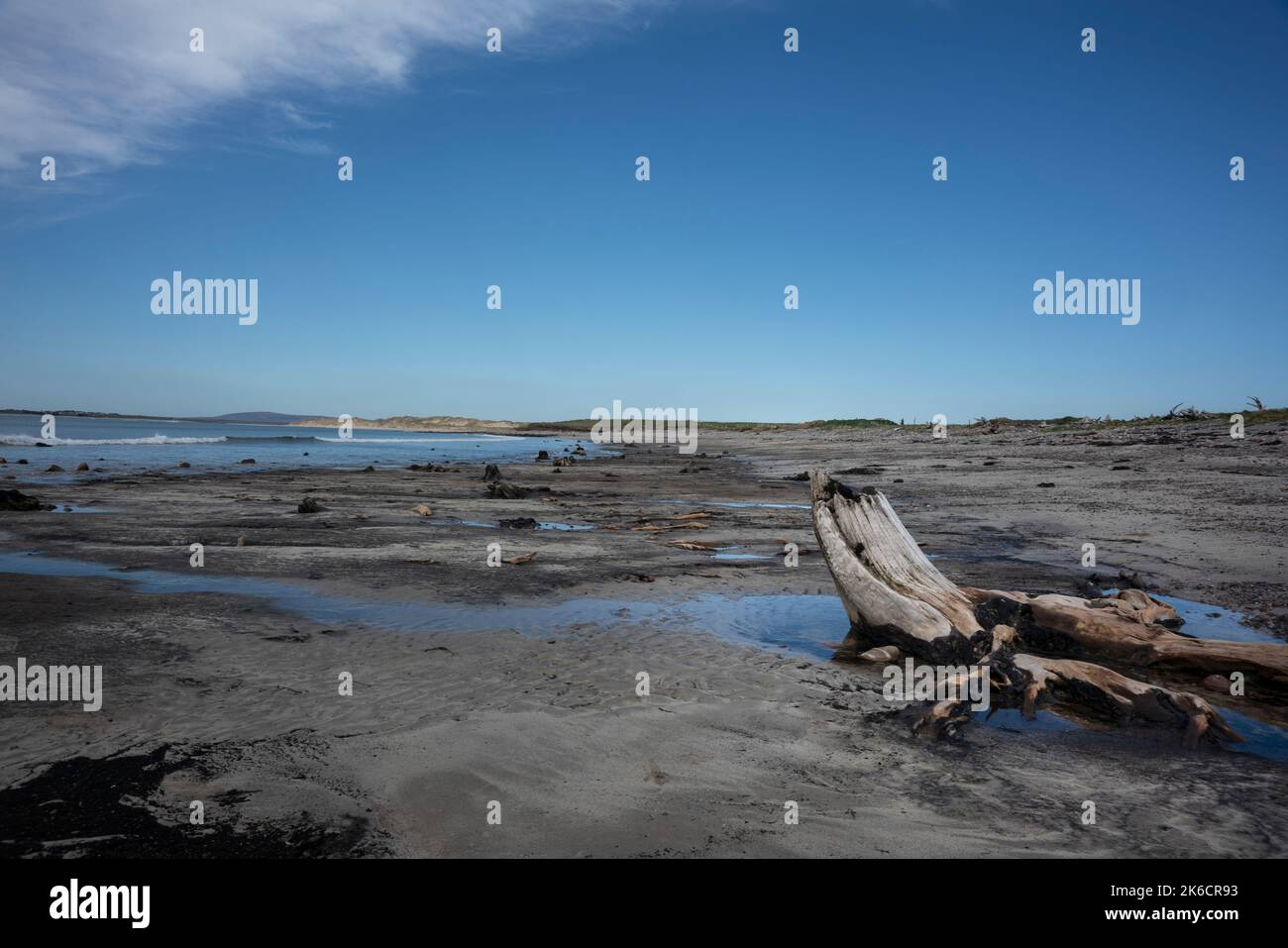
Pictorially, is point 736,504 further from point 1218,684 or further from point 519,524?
point 1218,684

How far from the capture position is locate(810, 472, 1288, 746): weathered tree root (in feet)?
18.2

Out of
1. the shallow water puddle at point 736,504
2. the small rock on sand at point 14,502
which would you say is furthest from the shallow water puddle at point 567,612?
the shallow water puddle at point 736,504

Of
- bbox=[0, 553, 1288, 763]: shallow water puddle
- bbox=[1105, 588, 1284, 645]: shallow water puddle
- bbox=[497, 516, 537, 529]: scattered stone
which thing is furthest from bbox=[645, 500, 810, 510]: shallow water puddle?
bbox=[1105, 588, 1284, 645]: shallow water puddle

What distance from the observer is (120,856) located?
3.55m

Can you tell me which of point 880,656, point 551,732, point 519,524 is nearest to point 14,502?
point 519,524

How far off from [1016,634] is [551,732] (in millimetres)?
4601

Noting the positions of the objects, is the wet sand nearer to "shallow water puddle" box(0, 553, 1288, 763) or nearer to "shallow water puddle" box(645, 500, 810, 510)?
Answer: "shallow water puddle" box(0, 553, 1288, 763)

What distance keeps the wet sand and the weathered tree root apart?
1.31ft

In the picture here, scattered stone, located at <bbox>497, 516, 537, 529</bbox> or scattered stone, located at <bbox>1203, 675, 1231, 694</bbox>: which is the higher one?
scattered stone, located at <bbox>497, 516, 537, 529</bbox>

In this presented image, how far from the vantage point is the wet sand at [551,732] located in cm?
388

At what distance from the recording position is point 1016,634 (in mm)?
7023
